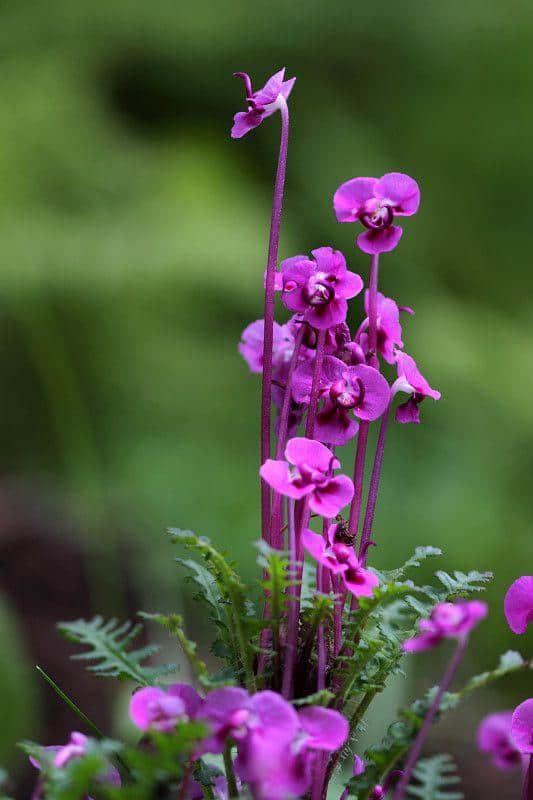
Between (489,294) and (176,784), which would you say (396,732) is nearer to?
(176,784)

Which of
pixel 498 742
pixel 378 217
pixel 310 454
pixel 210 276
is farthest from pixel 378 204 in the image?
pixel 210 276

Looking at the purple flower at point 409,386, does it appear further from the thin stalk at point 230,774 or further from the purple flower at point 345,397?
the thin stalk at point 230,774

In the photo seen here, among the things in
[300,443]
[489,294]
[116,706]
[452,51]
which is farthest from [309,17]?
[300,443]

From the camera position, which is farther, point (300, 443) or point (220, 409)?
point (220, 409)

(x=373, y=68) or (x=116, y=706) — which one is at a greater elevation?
(x=373, y=68)

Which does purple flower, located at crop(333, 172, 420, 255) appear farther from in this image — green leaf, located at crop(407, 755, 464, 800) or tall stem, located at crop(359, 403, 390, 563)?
green leaf, located at crop(407, 755, 464, 800)

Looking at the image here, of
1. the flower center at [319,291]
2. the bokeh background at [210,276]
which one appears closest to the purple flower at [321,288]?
the flower center at [319,291]
